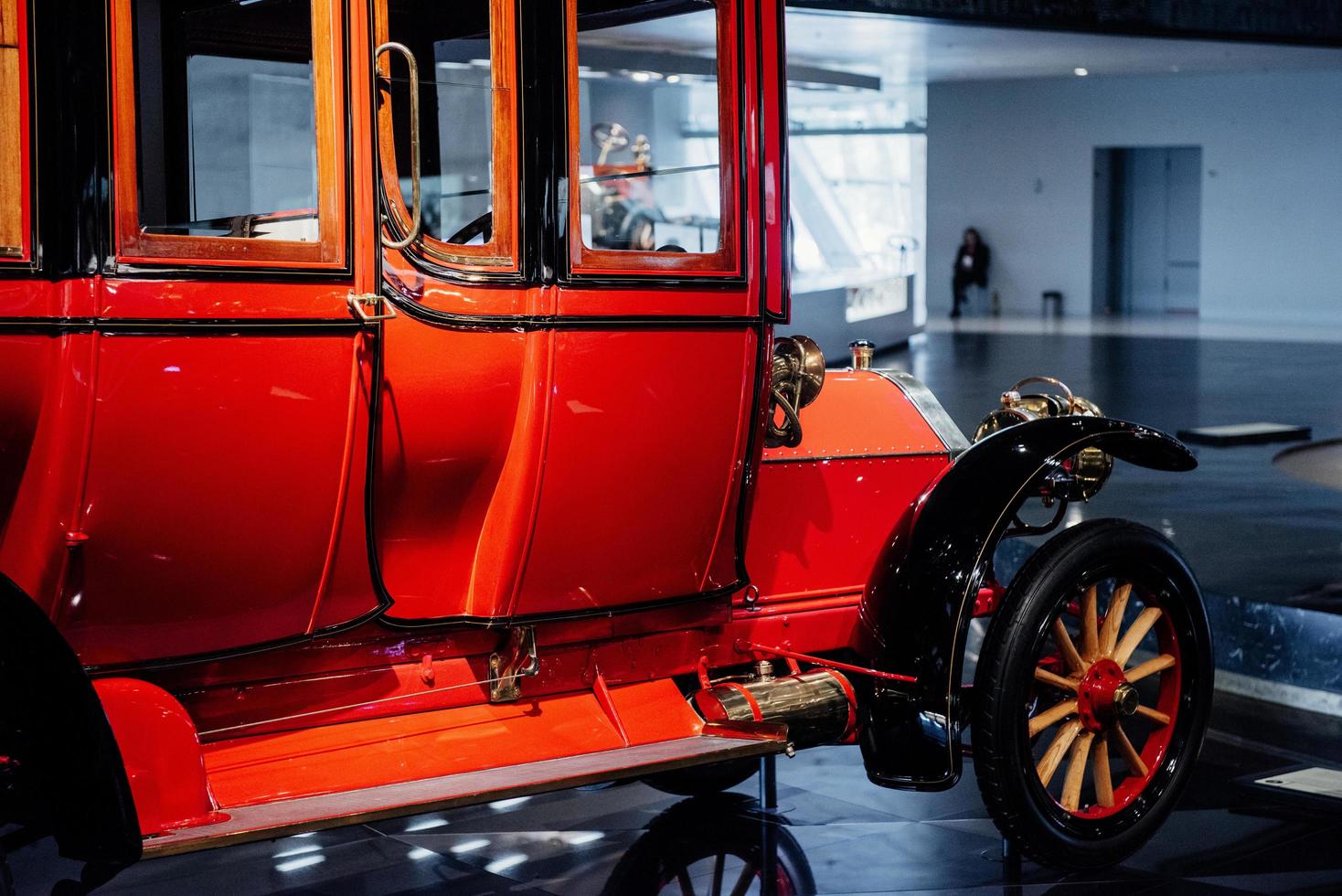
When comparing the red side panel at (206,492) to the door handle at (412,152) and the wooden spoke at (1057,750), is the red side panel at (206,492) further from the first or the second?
the wooden spoke at (1057,750)

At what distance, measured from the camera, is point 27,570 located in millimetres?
2531

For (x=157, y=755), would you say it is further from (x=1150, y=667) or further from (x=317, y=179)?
(x=1150, y=667)

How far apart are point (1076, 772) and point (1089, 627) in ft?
1.07

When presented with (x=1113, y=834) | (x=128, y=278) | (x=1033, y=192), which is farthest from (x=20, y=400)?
(x=1033, y=192)

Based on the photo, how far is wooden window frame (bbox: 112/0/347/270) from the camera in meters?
2.50

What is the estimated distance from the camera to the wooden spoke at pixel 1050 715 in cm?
338

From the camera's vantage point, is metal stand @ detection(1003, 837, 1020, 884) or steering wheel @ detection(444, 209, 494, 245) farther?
metal stand @ detection(1003, 837, 1020, 884)

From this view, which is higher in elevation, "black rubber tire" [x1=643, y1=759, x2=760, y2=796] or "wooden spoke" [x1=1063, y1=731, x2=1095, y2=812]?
"wooden spoke" [x1=1063, y1=731, x2=1095, y2=812]

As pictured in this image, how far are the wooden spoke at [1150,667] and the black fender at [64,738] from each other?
86.2 inches

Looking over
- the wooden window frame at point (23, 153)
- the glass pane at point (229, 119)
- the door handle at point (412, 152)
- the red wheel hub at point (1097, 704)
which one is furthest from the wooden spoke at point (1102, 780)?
the wooden window frame at point (23, 153)

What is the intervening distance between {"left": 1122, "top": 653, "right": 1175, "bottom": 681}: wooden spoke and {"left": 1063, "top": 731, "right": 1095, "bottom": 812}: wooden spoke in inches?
6.5

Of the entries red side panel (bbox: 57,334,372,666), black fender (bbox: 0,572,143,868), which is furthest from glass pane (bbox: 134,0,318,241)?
black fender (bbox: 0,572,143,868)

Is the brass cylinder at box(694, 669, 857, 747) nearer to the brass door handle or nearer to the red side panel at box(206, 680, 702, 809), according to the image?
the red side panel at box(206, 680, 702, 809)

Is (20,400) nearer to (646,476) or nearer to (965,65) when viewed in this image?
(646,476)
